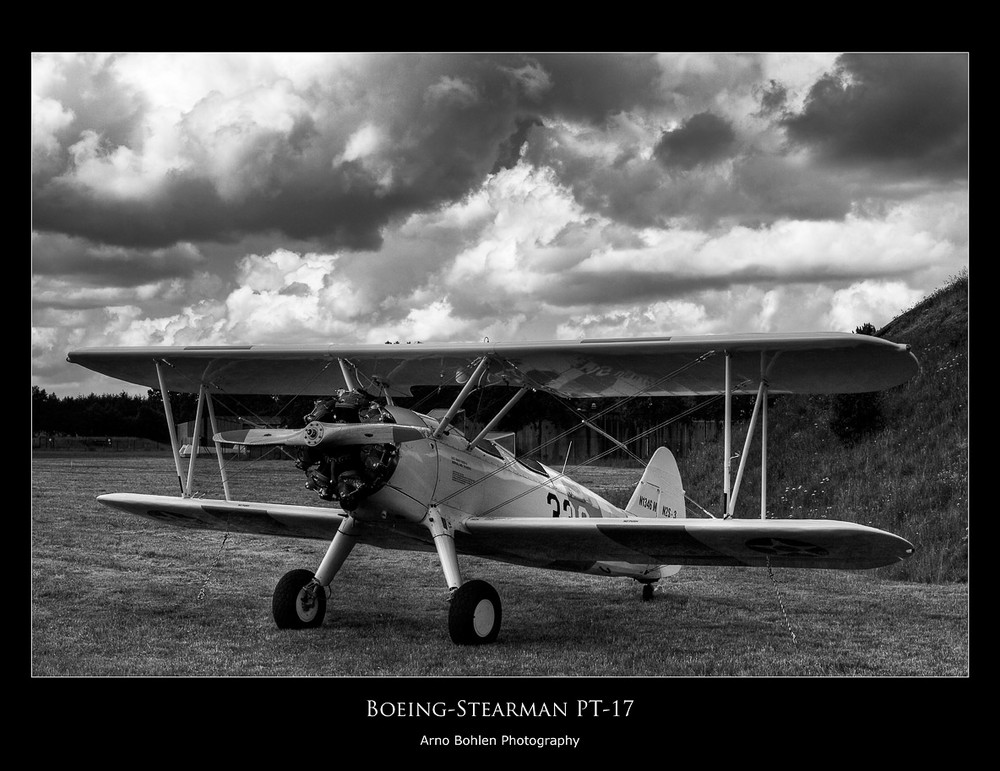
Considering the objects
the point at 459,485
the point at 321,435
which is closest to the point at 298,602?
the point at 459,485

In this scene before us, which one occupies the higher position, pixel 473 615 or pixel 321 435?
pixel 321 435

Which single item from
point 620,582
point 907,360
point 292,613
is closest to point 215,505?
point 292,613

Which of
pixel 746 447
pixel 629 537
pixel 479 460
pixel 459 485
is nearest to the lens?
pixel 746 447

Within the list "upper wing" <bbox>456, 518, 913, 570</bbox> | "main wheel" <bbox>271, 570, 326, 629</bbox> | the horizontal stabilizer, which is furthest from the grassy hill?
the horizontal stabilizer

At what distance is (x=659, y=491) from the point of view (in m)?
10.4

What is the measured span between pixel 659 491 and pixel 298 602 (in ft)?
15.0

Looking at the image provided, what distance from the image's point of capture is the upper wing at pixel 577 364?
6.82 metres

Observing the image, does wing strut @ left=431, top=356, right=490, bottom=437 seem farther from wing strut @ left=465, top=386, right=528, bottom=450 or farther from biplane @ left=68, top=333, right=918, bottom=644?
wing strut @ left=465, top=386, right=528, bottom=450

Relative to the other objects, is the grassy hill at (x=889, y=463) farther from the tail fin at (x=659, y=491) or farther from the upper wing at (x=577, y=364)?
the upper wing at (x=577, y=364)

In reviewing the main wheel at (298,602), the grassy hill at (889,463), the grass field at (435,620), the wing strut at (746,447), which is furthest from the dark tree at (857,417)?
the main wheel at (298,602)

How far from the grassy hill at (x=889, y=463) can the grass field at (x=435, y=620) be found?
1773mm

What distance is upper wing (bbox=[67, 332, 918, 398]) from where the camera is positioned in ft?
22.4

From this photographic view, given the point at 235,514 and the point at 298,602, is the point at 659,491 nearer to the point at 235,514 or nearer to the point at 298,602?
the point at 298,602
